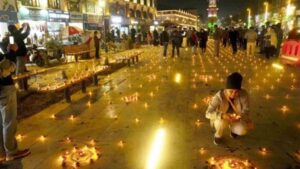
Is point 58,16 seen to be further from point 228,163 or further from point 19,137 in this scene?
point 228,163

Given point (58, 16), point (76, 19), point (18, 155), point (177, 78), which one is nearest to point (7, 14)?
point (58, 16)

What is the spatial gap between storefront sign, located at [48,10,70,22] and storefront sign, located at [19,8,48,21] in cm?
75

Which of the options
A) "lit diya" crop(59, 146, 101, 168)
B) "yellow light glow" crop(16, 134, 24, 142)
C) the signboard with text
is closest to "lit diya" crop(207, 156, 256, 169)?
"lit diya" crop(59, 146, 101, 168)

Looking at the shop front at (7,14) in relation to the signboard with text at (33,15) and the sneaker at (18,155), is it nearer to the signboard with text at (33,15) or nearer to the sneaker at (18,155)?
the signboard with text at (33,15)

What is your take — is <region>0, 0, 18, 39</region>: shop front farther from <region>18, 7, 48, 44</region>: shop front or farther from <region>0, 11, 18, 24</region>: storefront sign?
<region>18, 7, 48, 44</region>: shop front

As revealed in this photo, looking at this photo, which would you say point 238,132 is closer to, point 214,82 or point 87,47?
point 214,82

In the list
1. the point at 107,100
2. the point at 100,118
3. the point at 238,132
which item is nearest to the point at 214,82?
the point at 107,100

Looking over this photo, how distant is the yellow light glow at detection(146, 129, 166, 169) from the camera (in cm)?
509

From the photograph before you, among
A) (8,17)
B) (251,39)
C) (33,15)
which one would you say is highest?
(33,15)

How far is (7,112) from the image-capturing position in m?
5.12

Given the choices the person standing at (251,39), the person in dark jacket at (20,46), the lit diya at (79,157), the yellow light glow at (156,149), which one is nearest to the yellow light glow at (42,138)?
the lit diya at (79,157)

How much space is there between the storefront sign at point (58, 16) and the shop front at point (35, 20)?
2.47 feet

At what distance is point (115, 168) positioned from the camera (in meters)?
4.98

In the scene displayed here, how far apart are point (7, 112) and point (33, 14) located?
891 inches
